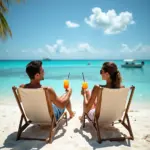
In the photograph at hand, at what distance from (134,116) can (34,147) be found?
2.64 metres

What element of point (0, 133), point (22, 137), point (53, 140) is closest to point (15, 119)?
point (0, 133)

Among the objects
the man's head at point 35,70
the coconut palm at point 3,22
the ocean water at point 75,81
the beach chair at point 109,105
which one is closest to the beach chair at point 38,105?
the man's head at point 35,70

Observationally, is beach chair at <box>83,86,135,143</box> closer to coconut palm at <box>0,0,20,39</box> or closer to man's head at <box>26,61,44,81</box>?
man's head at <box>26,61,44,81</box>

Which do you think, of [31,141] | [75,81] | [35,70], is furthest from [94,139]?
[75,81]

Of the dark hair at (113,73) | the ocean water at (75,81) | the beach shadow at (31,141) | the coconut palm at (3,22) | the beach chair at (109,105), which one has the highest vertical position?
the coconut palm at (3,22)

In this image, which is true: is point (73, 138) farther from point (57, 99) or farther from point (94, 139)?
point (57, 99)

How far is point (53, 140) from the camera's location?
2.90 meters

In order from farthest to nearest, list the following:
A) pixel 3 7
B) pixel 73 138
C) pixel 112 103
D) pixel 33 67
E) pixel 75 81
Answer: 1. pixel 75 81
2. pixel 3 7
3. pixel 73 138
4. pixel 112 103
5. pixel 33 67

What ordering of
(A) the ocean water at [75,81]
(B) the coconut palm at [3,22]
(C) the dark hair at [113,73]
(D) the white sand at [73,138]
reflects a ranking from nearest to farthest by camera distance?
(D) the white sand at [73,138] → (C) the dark hair at [113,73] → (B) the coconut palm at [3,22] → (A) the ocean water at [75,81]

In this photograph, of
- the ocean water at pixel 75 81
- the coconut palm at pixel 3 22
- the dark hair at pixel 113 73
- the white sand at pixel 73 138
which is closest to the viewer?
the white sand at pixel 73 138

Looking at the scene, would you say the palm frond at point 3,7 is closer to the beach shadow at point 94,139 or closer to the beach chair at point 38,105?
the beach chair at point 38,105

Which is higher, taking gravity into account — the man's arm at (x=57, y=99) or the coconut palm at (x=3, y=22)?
the coconut palm at (x=3, y=22)

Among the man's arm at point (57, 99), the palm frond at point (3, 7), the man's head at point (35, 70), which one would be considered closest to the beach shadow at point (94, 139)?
the man's arm at point (57, 99)

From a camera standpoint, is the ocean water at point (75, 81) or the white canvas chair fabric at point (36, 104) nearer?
the white canvas chair fabric at point (36, 104)
